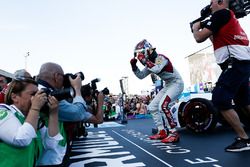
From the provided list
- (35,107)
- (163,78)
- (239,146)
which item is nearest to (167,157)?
(239,146)

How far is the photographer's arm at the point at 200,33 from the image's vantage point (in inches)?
109

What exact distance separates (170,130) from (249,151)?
51.4 inches

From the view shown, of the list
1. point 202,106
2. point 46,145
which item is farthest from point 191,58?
point 46,145

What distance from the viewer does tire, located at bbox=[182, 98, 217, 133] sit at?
13.1 feet

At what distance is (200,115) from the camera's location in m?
4.16

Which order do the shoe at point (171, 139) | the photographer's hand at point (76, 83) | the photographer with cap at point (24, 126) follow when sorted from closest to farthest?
1. the photographer with cap at point (24, 126)
2. the photographer's hand at point (76, 83)
3. the shoe at point (171, 139)

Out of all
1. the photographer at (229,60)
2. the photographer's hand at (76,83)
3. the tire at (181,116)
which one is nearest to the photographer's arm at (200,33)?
the photographer at (229,60)

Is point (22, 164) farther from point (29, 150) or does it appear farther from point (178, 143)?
point (178, 143)

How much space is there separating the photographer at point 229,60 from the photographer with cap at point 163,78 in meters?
1.09

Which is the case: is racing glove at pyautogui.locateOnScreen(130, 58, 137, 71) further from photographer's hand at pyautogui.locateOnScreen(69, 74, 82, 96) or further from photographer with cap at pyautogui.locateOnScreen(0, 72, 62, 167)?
photographer with cap at pyautogui.locateOnScreen(0, 72, 62, 167)

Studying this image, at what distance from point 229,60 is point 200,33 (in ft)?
1.28

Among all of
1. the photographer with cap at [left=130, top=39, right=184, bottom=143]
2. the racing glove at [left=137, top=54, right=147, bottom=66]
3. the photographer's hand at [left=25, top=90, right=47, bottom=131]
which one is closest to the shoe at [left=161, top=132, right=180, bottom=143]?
the photographer with cap at [left=130, top=39, right=184, bottom=143]

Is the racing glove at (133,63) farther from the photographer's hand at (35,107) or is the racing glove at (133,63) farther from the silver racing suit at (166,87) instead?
the photographer's hand at (35,107)

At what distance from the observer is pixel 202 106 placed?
4098 millimetres
